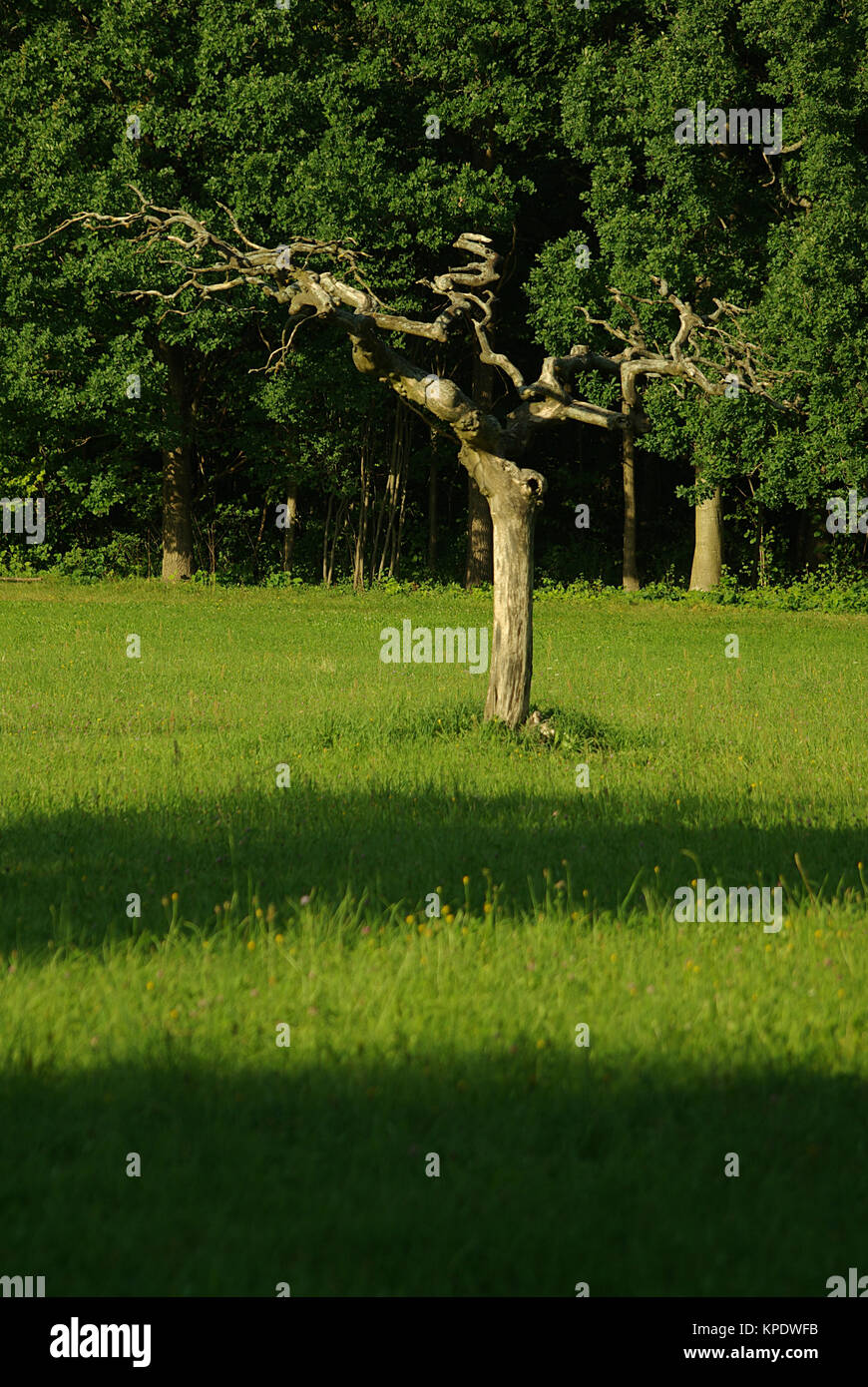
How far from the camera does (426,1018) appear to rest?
5.71 m

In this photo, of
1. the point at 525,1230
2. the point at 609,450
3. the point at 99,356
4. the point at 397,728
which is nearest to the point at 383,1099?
the point at 525,1230

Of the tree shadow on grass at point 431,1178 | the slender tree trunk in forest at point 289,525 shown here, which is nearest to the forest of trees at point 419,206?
the slender tree trunk in forest at point 289,525

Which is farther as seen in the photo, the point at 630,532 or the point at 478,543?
the point at 478,543

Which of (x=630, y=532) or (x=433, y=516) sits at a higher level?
(x=433, y=516)

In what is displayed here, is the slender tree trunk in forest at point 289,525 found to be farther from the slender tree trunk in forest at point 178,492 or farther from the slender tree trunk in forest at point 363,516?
the slender tree trunk in forest at point 178,492

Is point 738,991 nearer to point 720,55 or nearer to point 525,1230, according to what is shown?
point 525,1230

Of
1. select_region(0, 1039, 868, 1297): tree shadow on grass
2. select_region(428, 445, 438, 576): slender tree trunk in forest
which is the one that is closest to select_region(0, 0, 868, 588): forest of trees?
select_region(428, 445, 438, 576): slender tree trunk in forest

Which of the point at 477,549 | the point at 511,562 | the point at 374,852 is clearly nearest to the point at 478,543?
the point at 477,549

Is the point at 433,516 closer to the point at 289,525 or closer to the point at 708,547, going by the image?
the point at 289,525

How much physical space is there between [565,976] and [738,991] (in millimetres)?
813

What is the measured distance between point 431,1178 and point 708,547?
101 ft

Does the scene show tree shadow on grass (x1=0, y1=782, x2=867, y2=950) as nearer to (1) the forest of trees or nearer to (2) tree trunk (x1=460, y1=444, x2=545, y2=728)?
(2) tree trunk (x1=460, y1=444, x2=545, y2=728)

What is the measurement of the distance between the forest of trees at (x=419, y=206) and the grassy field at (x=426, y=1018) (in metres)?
18.8

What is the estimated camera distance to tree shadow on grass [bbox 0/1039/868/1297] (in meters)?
3.92
